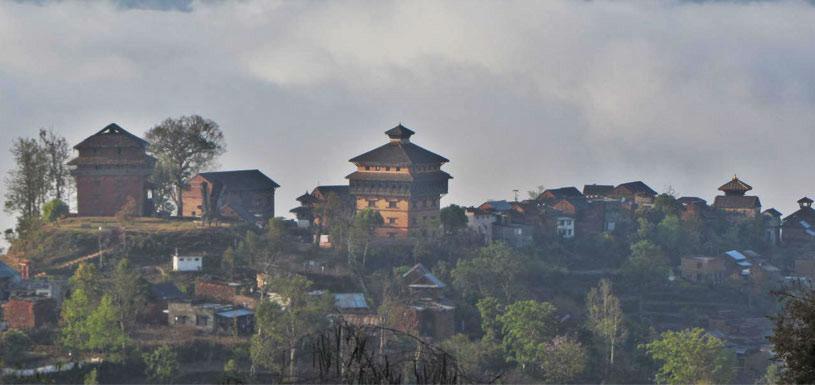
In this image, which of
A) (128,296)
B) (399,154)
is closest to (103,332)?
(128,296)

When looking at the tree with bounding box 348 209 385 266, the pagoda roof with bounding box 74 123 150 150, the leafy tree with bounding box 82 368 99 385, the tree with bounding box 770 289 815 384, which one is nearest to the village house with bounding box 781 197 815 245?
the tree with bounding box 348 209 385 266

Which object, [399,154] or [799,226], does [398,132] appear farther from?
[799,226]

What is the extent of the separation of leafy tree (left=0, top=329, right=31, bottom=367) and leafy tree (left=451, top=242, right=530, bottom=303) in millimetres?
11594

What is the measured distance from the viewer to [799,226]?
5119cm

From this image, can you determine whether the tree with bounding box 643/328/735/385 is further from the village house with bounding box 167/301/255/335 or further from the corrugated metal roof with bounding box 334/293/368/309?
the village house with bounding box 167/301/255/335

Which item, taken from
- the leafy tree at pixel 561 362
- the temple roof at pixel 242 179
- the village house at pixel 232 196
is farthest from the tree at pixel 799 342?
the temple roof at pixel 242 179

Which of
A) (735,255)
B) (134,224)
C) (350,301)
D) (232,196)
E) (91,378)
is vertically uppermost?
(232,196)

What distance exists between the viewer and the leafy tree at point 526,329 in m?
33.7

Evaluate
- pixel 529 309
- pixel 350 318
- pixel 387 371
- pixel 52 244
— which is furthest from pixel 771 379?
pixel 387 371

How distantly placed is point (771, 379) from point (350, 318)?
932 cm

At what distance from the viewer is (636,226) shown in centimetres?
4784

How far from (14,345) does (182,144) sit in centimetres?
1142

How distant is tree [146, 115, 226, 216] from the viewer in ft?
133

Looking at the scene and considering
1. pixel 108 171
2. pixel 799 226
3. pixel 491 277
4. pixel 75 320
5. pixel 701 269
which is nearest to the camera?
pixel 75 320
